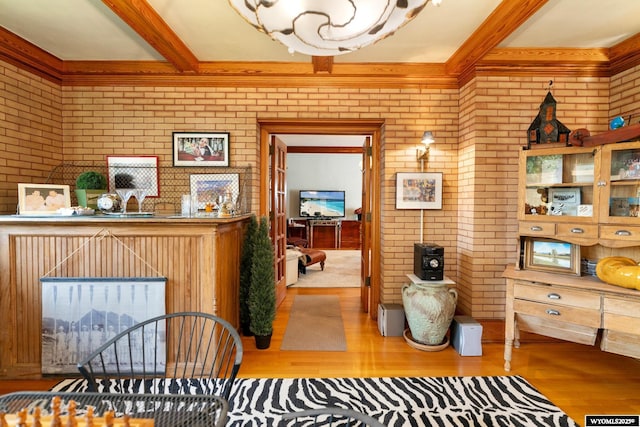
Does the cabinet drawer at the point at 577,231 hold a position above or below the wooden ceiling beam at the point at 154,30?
below

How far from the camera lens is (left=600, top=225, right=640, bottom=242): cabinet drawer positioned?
225cm

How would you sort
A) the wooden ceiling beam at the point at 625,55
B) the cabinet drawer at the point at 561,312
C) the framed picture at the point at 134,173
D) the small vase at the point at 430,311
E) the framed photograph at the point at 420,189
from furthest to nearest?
the framed photograph at the point at 420,189 < the framed picture at the point at 134,173 < the small vase at the point at 430,311 < the wooden ceiling beam at the point at 625,55 < the cabinet drawer at the point at 561,312

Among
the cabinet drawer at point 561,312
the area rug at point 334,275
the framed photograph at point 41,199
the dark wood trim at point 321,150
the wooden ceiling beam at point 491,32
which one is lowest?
the area rug at point 334,275

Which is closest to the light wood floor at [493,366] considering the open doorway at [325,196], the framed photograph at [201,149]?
the framed photograph at [201,149]

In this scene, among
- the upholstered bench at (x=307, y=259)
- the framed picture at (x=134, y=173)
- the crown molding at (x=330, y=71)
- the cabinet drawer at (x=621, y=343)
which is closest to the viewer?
the cabinet drawer at (x=621, y=343)

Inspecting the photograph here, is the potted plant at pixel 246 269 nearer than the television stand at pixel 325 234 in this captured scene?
Yes

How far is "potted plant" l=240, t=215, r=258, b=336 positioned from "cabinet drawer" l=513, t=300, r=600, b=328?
249 centimetres

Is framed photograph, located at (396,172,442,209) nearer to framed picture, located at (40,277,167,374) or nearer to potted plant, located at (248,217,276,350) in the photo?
potted plant, located at (248,217,276,350)

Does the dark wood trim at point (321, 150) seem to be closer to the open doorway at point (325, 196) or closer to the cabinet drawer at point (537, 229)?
the open doorway at point (325, 196)

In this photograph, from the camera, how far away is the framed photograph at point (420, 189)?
11.3ft

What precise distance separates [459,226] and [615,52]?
223 cm

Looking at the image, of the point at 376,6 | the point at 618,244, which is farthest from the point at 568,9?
the point at 376,6

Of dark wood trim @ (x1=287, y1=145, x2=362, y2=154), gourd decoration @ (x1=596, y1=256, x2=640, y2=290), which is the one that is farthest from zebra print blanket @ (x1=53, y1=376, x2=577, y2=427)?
dark wood trim @ (x1=287, y1=145, x2=362, y2=154)

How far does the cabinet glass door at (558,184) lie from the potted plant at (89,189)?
409 cm
